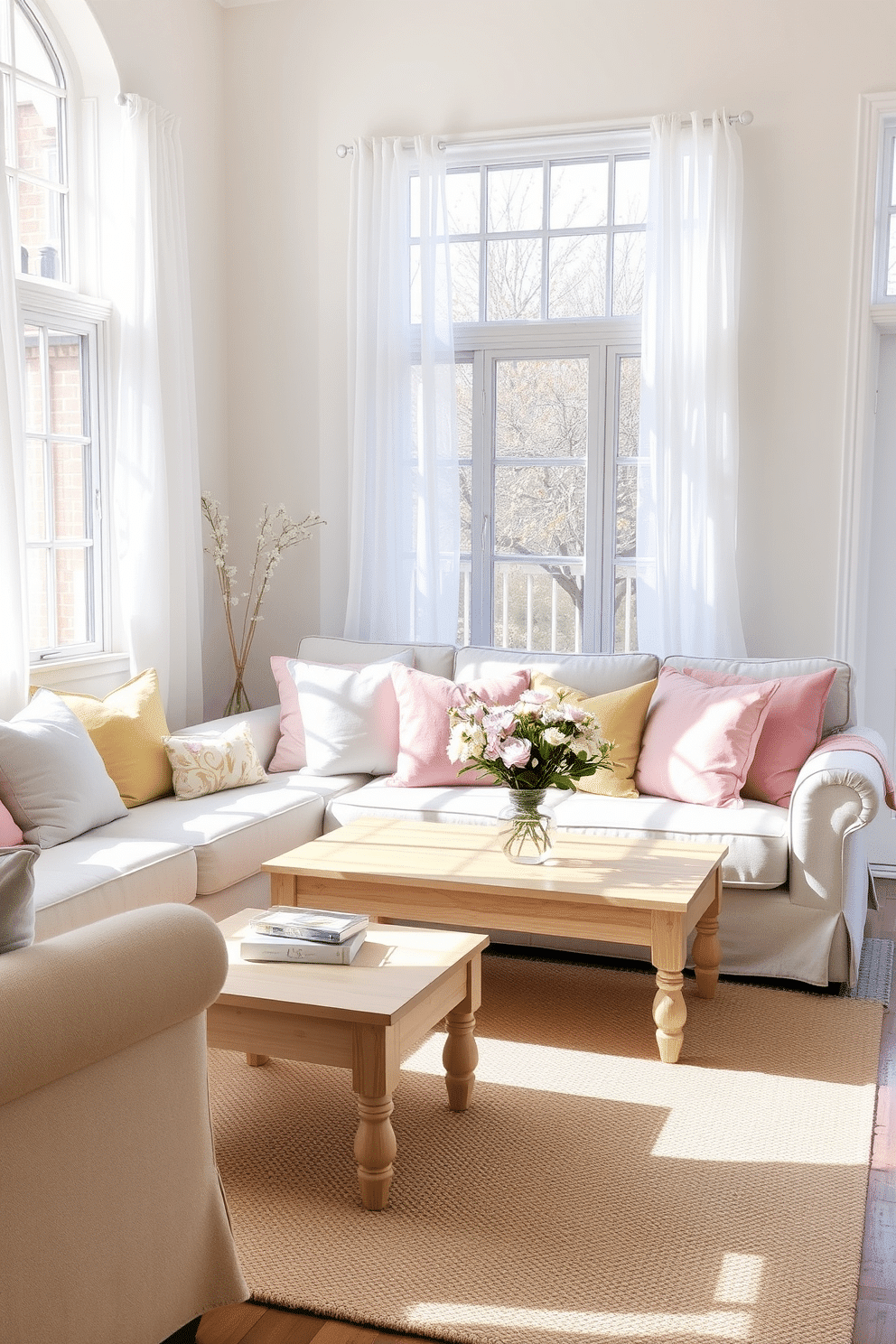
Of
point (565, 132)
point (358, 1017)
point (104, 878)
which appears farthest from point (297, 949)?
point (565, 132)

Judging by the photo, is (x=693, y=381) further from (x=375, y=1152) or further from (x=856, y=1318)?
(x=856, y=1318)

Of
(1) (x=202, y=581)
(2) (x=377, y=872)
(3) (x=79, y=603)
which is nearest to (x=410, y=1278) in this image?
(2) (x=377, y=872)

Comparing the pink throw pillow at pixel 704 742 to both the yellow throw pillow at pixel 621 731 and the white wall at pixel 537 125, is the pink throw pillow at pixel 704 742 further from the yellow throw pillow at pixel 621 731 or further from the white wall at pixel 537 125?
the white wall at pixel 537 125

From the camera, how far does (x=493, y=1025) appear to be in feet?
11.5

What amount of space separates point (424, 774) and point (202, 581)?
5.44ft

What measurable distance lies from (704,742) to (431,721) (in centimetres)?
96

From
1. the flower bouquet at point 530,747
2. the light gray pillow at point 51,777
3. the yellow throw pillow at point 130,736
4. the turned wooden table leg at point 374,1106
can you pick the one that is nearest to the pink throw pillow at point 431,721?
the yellow throw pillow at point 130,736

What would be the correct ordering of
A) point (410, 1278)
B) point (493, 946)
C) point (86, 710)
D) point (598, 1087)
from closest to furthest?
point (410, 1278) → point (598, 1087) → point (86, 710) → point (493, 946)

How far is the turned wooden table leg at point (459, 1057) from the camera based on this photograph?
2.92 m

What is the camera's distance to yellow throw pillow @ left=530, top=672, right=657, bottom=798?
424cm

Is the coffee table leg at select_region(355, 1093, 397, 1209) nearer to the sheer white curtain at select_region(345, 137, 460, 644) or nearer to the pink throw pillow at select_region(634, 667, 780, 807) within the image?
the pink throw pillow at select_region(634, 667, 780, 807)

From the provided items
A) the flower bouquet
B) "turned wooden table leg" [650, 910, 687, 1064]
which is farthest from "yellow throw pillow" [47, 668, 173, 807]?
"turned wooden table leg" [650, 910, 687, 1064]

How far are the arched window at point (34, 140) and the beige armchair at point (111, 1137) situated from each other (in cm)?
329

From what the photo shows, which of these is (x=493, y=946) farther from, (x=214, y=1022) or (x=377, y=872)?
(x=214, y=1022)
